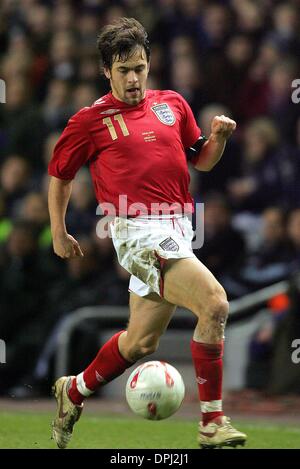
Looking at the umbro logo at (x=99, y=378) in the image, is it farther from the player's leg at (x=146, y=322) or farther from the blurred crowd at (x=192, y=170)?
the blurred crowd at (x=192, y=170)

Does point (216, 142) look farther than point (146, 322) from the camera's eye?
Yes

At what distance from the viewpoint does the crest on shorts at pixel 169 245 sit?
6.42 meters

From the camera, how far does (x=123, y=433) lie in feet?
26.8

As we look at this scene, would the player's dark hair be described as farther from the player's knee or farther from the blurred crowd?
the blurred crowd

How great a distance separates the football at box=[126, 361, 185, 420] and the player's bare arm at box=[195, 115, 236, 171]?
127 centimetres

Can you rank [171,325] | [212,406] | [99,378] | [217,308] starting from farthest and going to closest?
[171,325]
[99,378]
[212,406]
[217,308]

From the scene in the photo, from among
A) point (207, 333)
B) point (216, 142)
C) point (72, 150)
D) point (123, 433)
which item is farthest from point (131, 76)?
point (123, 433)

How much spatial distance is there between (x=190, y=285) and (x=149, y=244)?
1.32 ft

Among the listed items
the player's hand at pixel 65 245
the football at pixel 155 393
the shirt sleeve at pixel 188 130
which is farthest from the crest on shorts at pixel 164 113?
the football at pixel 155 393

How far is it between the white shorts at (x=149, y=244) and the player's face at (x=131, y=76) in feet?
2.32

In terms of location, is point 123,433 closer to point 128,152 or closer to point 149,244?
point 149,244

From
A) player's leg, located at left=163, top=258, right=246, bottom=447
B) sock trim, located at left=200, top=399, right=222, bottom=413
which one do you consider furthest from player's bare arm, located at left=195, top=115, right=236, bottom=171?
sock trim, located at left=200, top=399, right=222, bottom=413

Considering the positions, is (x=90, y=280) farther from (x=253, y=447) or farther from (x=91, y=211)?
(x=253, y=447)

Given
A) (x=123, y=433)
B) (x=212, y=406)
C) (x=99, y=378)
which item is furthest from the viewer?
(x=123, y=433)
